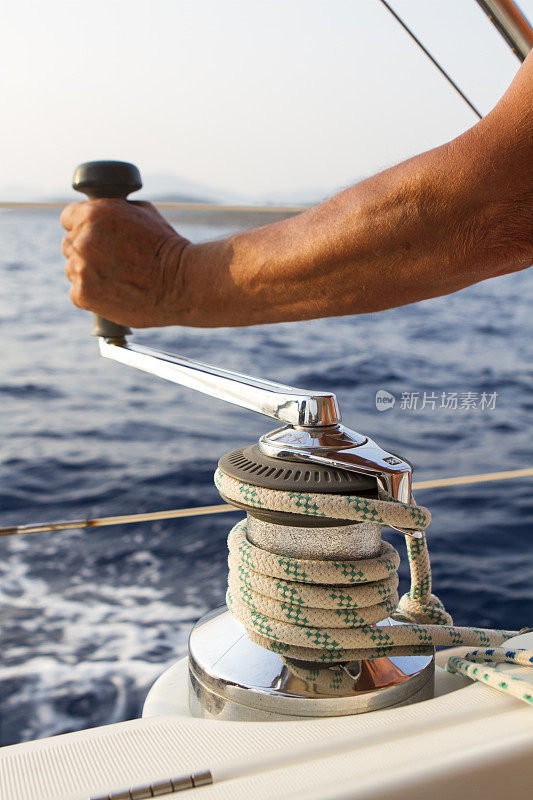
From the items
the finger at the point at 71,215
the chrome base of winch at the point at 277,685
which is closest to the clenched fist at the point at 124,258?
the finger at the point at 71,215

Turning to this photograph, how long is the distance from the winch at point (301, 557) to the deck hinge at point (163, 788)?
16 cm

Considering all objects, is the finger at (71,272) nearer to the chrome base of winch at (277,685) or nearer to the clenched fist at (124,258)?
the clenched fist at (124,258)

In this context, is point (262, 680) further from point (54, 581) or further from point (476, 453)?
point (476, 453)

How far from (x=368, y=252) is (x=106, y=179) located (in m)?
0.30

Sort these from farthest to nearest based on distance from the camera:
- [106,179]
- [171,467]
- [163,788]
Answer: [171,467], [106,179], [163,788]

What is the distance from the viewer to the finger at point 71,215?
2.37 feet

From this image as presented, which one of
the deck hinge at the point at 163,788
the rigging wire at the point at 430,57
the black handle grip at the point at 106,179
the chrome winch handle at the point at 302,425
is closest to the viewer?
the deck hinge at the point at 163,788

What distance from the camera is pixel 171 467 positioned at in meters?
3.57

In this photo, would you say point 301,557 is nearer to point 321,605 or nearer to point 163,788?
point 321,605

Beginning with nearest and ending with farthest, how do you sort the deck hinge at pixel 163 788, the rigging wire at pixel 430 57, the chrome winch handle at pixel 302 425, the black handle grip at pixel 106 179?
1. the deck hinge at pixel 163 788
2. the chrome winch handle at pixel 302 425
3. the black handle grip at pixel 106 179
4. the rigging wire at pixel 430 57

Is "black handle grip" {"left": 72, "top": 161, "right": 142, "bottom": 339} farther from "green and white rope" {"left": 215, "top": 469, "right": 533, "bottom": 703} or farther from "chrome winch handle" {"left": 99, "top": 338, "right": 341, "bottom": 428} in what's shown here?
"green and white rope" {"left": 215, "top": 469, "right": 533, "bottom": 703}

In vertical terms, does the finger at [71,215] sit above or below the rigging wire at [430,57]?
below

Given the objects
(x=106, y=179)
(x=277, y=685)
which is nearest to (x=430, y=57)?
(x=106, y=179)

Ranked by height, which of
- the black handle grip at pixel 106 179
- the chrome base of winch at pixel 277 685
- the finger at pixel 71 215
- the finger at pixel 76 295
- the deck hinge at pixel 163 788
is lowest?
the chrome base of winch at pixel 277 685
